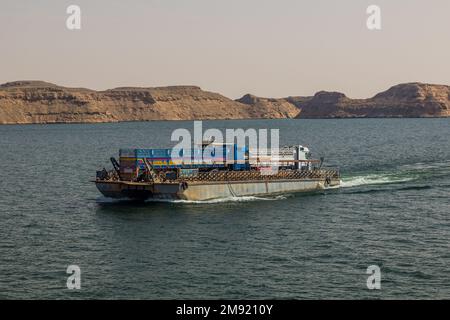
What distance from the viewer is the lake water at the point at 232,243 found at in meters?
38.5

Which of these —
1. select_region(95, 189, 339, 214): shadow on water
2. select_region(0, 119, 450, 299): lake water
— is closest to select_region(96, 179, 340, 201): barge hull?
select_region(95, 189, 339, 214): shadow on water

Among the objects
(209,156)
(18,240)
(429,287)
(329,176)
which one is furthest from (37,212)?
(429,287)

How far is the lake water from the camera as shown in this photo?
3847cm

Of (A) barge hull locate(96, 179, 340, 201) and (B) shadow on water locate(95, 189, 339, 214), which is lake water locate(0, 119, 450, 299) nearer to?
(B) shadow on water locate(95, 189, 339, 214)

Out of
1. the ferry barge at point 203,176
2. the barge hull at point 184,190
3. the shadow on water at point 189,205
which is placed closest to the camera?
the shadow on water at point 189,205

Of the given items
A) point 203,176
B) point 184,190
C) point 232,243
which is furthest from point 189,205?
point 232,243

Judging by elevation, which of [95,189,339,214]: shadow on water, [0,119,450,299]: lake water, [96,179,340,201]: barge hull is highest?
[96,179,340,201]: barge hull

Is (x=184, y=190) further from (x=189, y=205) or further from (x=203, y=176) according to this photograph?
(x=203, y=176)

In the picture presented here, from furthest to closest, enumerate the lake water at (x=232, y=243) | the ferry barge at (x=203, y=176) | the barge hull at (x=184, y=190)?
the ferry barge at (x=203, y=176) → the barge hull at (x=184, y=190) → the lake water at (x=232, y=243)

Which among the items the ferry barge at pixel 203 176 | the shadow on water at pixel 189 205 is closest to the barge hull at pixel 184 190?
the ferry barge at pixel 203 176

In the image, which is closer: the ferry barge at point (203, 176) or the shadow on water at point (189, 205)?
the shadow on water at point (189, 205)

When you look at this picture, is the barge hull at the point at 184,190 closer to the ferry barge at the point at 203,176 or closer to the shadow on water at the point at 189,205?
the ferry barge at the point at 203,176

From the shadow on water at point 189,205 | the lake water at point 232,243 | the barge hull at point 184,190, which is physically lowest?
the lake water at point 232,243

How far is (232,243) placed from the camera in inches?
1939
